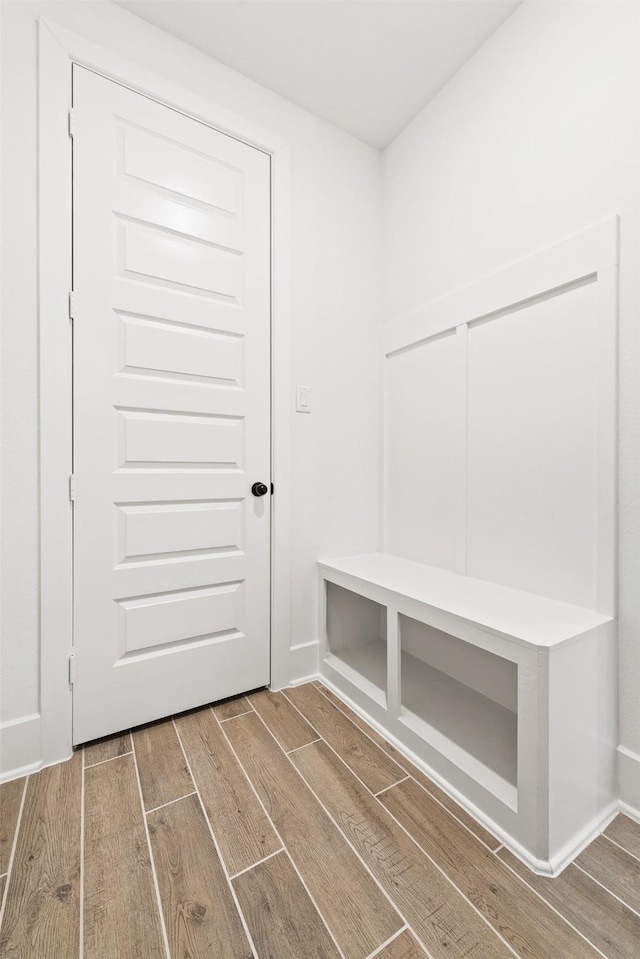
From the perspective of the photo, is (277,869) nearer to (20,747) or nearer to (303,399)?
(20,747)

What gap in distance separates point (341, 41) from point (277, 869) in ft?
9.32

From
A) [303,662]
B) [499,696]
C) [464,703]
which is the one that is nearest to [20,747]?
[303,662]

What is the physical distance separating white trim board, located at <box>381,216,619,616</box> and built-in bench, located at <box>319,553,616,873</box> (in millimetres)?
211

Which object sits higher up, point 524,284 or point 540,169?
point 540,169

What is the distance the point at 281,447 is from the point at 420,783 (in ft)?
4.44

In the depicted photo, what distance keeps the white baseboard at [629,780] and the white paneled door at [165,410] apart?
131 cm

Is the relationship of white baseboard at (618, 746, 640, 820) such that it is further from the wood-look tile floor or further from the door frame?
the door frame

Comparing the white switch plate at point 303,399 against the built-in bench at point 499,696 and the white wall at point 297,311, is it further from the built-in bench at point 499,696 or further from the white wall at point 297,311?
the built-in bench at point 499,696

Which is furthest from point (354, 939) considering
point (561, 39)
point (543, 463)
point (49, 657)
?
point (561, 39)

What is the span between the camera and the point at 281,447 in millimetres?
1898

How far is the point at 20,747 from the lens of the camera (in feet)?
4.49

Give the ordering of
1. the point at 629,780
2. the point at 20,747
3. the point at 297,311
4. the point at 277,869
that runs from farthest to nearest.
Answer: the point at 297,311, the point at 20,747, the point at 629,780, the point at 277,869

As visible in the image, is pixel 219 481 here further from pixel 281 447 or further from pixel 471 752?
pixel 471 752

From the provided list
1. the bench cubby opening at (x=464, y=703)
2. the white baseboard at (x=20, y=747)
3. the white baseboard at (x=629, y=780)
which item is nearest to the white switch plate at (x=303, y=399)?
the bench cubby opening at (x=464, y=703)
